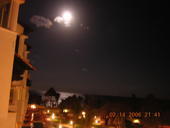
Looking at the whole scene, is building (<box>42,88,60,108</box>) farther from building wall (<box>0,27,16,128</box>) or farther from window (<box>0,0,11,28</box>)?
window (<box>0,0,11,28</box>)

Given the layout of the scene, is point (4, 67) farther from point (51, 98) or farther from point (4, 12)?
point (51, 98)

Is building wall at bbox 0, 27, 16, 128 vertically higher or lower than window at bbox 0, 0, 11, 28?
lower

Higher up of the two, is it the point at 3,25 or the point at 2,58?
the point at 3,25

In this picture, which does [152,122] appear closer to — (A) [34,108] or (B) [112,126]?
(B) [112,126]

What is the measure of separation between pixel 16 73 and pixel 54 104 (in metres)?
14.6

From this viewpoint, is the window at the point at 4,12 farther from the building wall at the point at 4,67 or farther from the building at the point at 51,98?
the building at the point at 51,98

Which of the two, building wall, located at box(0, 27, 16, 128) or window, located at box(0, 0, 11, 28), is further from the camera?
window, located at box(0, 0, 11, 28)

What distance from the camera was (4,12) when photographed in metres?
6.59

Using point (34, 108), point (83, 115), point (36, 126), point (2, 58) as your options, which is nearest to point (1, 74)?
point (2, 58)

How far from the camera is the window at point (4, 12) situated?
6.40m

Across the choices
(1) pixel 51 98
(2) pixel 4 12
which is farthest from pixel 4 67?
(1) pixel 51 98

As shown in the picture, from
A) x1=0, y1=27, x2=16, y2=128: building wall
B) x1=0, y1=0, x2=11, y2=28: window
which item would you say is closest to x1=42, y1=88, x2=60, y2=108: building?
x1=0, y1=27, x2=16, y2=128: building wall

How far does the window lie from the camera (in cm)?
640

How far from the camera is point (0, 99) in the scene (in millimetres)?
5934
